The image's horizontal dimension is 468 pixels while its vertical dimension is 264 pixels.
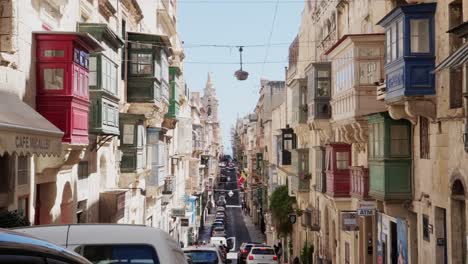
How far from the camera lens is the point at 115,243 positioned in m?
6.10

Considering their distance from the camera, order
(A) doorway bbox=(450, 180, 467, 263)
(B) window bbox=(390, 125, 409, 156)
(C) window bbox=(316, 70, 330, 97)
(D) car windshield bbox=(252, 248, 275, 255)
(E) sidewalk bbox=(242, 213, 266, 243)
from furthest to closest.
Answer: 1. (E) sidewalk bbox=(242, 213, 266, 243)
2. (C) window bbox=(316, 70, 330, 97)
3. (D) car windshield bbox=(252, 248, 275, 255)
4. (B) window bbox=(390, 125, 409, 156)
5. (A) doorway bbox=(450, 180, 467, 263)

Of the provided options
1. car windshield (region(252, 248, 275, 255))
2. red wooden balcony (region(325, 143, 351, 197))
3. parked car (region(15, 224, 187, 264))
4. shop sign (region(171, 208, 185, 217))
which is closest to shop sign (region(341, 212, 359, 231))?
red wooden balcony (region(325, 143, 351, 197))

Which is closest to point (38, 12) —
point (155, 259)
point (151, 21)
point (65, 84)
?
point (65, 84)

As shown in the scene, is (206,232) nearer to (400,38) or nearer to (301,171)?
(301,171)

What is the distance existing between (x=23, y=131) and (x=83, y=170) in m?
9.93

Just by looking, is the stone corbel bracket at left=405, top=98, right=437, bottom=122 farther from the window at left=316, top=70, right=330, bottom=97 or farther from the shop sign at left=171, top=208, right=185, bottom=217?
the shop sign at left=171, top=208, right=185, bottom=217

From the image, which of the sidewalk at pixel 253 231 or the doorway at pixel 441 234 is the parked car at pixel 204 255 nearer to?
the doorway at pixel 441 234

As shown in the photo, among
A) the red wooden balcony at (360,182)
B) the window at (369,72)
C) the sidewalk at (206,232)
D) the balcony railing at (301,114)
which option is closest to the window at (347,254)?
the red wooden balcony at (360,182)

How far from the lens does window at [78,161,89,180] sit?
20.2 metres

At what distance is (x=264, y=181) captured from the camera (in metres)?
76.8

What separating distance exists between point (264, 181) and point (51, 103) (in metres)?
62.3

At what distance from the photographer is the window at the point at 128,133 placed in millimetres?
26516

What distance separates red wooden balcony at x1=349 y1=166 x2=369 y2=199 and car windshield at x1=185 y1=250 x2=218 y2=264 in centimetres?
772

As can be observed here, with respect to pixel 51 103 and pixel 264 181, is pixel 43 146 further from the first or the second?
pixel 264 181
